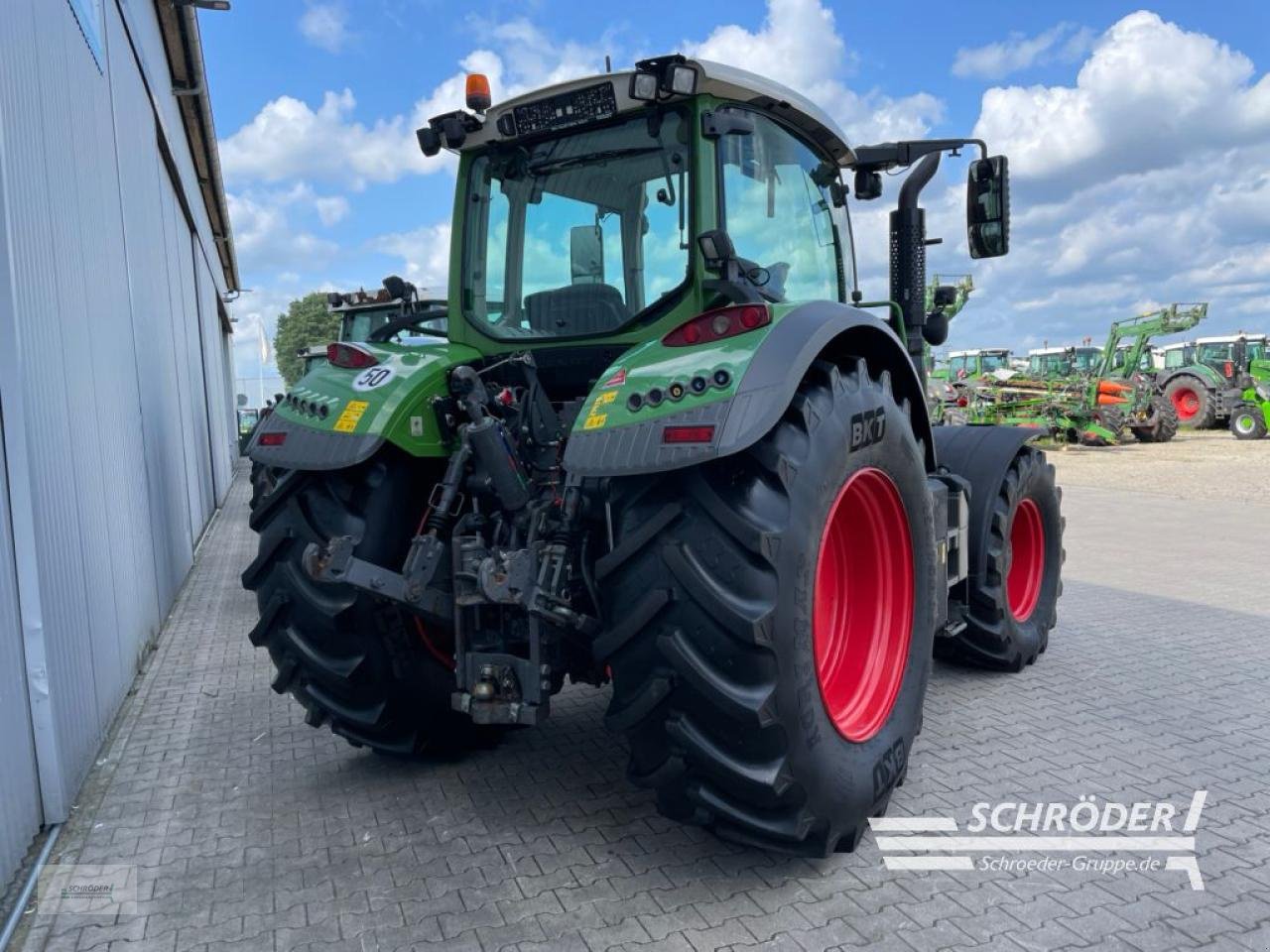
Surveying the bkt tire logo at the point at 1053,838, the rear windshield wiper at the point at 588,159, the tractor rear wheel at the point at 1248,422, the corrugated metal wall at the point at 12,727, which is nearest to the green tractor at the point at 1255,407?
the tractor rear wheel at the point at 1248,422

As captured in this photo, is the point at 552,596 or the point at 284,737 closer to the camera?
the point at 552,596

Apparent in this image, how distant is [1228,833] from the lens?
2.84m

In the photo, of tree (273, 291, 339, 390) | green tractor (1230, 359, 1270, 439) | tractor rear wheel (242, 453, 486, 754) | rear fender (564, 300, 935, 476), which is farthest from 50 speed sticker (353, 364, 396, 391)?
tree (273, 291, 339, 390)

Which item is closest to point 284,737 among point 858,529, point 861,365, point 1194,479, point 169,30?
point 858,529

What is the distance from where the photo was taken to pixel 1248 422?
2122 centimetres

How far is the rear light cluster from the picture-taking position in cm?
243

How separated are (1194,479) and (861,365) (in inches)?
558

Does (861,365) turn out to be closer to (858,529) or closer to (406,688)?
(858,529)

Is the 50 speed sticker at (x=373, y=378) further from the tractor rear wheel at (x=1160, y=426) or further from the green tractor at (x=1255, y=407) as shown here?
the green tractor at (x=1255, y=407)

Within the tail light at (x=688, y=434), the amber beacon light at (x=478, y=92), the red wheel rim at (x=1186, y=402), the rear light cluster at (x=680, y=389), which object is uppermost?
the amber beacon light at (x=478, y=92)

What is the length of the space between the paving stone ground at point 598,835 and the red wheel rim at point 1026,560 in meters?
0.35

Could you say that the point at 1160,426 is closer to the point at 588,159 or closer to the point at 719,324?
the point at 588,159

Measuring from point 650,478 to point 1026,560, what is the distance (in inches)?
132

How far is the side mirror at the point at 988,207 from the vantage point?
4.02 metres
